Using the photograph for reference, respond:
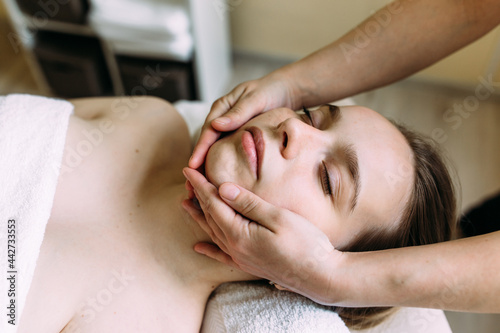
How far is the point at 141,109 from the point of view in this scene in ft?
3.86

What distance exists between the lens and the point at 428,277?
2.41 feet

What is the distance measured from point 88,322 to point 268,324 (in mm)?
389

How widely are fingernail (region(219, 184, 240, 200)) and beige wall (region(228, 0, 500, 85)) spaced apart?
5.66 feet

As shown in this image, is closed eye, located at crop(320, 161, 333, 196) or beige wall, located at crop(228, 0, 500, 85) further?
beige wall, located at crop(228, 0, 500, 85)

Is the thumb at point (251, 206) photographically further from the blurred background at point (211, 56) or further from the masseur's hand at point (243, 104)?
the blurred background at point (211, 56)

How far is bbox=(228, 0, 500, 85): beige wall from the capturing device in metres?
2.19

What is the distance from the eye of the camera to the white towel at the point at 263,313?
895 millimetres

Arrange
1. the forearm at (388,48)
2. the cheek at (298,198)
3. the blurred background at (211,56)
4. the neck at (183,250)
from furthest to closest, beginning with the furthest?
the blurred background at (211,56) → the forearm at (388,48) → the neck at (183,250) → the cheek at (298,198)

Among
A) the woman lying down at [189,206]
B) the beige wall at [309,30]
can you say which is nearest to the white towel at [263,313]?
the woman lying down at [189,206]

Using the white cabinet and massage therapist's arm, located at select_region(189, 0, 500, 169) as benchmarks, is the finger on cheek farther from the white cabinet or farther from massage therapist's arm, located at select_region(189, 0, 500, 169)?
the white cabinet

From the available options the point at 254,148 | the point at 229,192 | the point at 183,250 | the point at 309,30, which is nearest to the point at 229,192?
the point at 229,192

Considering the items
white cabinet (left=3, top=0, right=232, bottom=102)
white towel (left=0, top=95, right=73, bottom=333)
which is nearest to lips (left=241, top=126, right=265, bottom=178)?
white towel (left=0, top=95, right=73, bottom=333)

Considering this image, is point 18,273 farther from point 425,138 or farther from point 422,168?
point 425,138

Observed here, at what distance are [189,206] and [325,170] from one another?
0.31 metres
